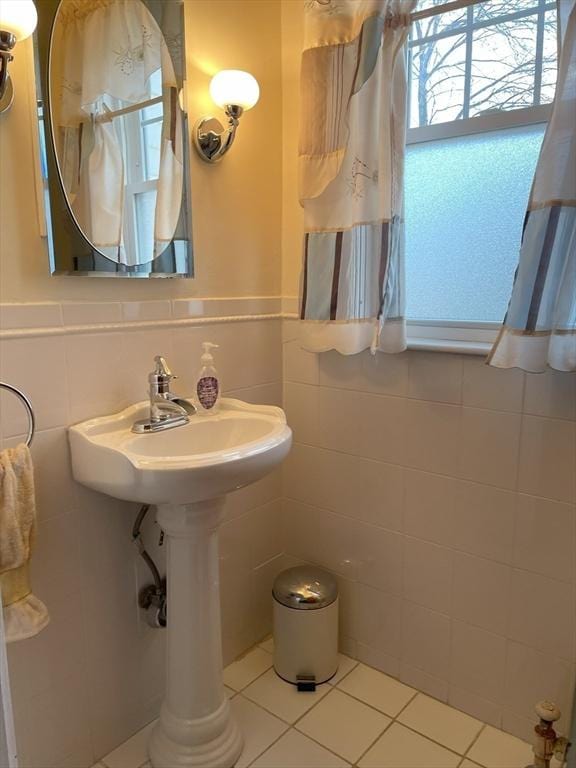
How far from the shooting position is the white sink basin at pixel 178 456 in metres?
1.19

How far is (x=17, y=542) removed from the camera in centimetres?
117

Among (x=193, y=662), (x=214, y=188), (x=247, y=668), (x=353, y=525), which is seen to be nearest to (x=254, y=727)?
(x=247, y=668)

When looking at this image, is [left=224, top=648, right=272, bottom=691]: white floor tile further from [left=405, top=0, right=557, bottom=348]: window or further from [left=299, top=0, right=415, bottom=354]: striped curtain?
[left=405, top=0, right=557, bottom=348]: window

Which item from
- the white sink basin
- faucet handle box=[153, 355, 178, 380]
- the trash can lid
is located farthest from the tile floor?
faucet handle box=[153, 355, 178, 380]

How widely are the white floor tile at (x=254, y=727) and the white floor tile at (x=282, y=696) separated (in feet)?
0.08

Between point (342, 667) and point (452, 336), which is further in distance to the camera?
point (342, 667)

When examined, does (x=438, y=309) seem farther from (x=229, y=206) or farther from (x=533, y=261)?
(x=229, y=206)

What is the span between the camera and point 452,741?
160cm

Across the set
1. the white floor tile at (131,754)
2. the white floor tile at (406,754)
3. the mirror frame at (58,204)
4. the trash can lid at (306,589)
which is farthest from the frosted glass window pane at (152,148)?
the white floor tile at (406,754)

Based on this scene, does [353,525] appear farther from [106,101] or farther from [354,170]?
[106,101]

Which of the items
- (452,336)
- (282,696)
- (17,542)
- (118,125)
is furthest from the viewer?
(282,696)

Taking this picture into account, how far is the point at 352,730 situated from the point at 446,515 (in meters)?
0.68

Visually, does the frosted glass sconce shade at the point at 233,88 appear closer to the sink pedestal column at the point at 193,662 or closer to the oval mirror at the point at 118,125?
the oval mirror at the point at 118,125

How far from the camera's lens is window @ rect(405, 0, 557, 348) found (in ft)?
4.68
